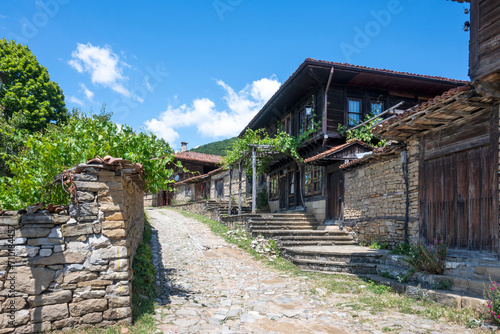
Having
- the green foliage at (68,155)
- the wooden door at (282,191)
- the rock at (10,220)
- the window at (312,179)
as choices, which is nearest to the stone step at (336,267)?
the green foliage at (68,155)

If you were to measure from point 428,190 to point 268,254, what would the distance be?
181 inches

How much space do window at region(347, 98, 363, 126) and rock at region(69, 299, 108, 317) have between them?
37.3 ft

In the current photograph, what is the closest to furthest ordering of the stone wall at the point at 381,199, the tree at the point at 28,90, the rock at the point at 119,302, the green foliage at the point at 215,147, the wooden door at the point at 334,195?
the rock at the point at 119,302 < the stone wall at the point at 381,199 < the wooden door at the point at 334,195 < the tree at the point at 28,90 < the green foliage at the point at 215,147

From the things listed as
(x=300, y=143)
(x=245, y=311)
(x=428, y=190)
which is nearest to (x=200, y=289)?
(x=245, y=311)

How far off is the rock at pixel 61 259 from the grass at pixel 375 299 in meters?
4.01

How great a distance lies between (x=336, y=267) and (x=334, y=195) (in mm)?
4508

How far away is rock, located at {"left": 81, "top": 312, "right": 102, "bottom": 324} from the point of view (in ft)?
13.4

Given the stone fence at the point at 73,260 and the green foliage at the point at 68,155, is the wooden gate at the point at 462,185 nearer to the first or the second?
the green foliage at the point at 68,155

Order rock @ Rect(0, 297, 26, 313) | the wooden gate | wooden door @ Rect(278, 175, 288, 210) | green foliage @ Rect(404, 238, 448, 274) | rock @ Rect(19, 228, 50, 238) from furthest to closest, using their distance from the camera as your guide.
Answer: wooden door @ Rect(278, 175, 288, 210) < green foliage @ Rect(404, 238, 448, 274) < the wooden gate < rock @ Rect(19, 228, 50, 238) < rock @ Rect(0, 297, 26, 313)

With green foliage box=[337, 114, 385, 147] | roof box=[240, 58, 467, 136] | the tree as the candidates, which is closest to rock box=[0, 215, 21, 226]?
roof box=[240, 58, 467, 136]

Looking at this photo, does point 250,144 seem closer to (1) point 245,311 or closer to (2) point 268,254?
(2) point 268,254

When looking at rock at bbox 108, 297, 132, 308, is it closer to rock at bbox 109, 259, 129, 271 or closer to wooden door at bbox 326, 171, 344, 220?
rock at bbox 109, 259, 129, 271

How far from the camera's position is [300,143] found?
14.5 meters

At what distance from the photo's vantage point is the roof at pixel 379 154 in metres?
8.32
